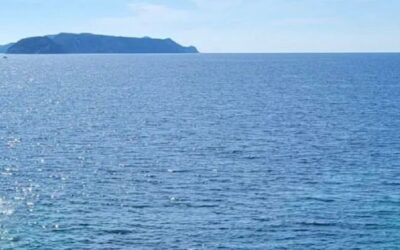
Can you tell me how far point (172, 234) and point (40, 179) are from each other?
29.0 meters

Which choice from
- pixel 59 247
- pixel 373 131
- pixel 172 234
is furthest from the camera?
pixel 373 131

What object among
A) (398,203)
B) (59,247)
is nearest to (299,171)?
(398,203)

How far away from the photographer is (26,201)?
75875 mm

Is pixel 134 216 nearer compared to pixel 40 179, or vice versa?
pixel 134 216

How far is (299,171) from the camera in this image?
297 feet

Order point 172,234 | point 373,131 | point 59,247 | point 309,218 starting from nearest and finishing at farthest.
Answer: point 59,247 < point 172,234 < point 309,218 < point 373,131

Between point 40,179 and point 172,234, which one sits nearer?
point 172,234

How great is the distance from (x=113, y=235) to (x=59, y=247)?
6191 mm

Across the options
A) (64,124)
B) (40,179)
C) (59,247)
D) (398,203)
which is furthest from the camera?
(64,124)

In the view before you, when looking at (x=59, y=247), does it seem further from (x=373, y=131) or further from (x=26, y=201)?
(x=373, y=131)

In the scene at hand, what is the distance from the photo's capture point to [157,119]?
144 m

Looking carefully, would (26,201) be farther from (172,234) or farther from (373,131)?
(373,131)


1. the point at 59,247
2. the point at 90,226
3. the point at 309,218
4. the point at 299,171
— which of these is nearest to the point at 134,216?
the point at 90,226

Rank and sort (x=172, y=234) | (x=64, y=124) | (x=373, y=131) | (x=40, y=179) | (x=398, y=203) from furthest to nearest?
1. (x=64, y=124)
2. (x=373, y=131)
3. (x=40, y=179)
4. (x=398, y=203)
5. (x=172, y=234)
